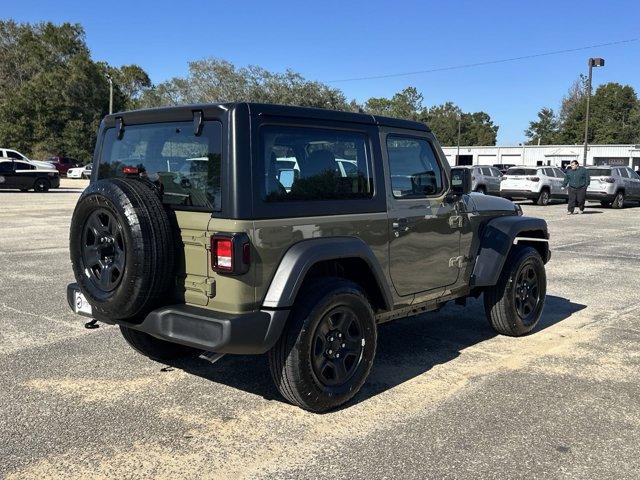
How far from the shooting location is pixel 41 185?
2653cm

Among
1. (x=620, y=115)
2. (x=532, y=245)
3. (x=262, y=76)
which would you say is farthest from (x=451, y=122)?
(x=532, y=245)

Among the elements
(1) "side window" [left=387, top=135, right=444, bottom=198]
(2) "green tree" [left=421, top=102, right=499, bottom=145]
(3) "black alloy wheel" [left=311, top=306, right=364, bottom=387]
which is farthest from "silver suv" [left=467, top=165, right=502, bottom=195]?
(2) "green tree" [left=421, top=102, right=499, bottom=145]

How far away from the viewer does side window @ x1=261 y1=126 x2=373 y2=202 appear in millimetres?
3631

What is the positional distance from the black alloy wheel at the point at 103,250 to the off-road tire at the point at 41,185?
25052 millimetres

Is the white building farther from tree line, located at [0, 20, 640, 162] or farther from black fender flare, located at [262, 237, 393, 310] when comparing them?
black fender flare, located at [262, 237, 393, 310]

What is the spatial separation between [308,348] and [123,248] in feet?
4.11

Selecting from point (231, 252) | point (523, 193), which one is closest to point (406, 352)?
point (231, 252)

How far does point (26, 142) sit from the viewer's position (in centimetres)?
5081

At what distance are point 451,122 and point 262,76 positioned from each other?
7217cm

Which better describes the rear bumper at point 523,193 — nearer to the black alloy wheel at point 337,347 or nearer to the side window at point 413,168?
the side window at point 413,168

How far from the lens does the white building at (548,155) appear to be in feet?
191

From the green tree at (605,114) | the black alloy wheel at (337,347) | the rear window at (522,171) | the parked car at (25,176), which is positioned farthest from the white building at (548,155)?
the black alloy wheel at (337,347)

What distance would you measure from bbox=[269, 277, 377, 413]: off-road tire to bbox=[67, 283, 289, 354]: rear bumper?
14 centimetres

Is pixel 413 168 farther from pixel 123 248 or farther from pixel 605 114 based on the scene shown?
pixel 605 114
